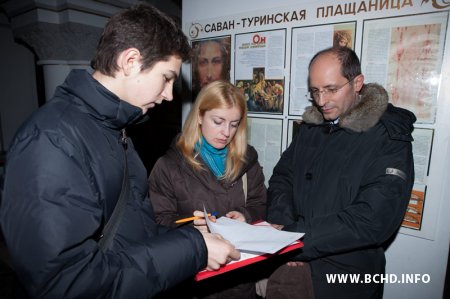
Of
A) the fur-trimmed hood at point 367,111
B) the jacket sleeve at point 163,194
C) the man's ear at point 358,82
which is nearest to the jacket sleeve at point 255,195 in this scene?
the jacket sleeve at point 163,194

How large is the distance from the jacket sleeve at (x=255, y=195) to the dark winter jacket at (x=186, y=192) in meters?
0.01

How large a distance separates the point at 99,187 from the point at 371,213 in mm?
1223

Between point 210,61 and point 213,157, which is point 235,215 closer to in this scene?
point 213,157

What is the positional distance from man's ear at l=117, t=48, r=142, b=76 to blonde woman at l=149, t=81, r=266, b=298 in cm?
90

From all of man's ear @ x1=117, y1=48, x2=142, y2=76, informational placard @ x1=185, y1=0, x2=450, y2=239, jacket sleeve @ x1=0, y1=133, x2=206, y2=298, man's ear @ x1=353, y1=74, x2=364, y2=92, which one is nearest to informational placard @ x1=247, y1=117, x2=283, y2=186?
informational placard @ x1=185, y1=0, x2=450, y2=239

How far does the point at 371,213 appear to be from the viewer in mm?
1365

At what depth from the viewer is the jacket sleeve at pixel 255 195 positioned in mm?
1947

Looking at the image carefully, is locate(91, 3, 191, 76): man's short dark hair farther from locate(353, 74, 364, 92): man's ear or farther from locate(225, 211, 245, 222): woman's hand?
locate(353, 74, 364, 92): man's ear

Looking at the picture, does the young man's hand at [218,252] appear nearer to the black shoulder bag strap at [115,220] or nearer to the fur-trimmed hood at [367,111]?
the black shoulder bag strap at [115,220]

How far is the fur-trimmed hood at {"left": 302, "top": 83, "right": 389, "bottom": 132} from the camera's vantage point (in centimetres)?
153

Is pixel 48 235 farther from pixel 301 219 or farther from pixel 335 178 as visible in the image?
pixel 335 178

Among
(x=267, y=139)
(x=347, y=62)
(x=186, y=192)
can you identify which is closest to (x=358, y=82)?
(x=347, y=62)

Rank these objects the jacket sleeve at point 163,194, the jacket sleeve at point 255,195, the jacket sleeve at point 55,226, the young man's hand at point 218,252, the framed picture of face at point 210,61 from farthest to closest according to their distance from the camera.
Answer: the framed picture of face at point 210,61
the jacket sleeve at point 255,195
the jacket sleeve at point 163,194
the young man's hand at point 218,252
the jacket sleeve at point 55,226

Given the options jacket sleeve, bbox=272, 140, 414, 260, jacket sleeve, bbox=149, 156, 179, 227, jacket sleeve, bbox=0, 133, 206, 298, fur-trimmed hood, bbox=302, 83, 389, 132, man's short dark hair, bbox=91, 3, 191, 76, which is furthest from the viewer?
jacket sleeve, bbox=149, 156, 179, 227
